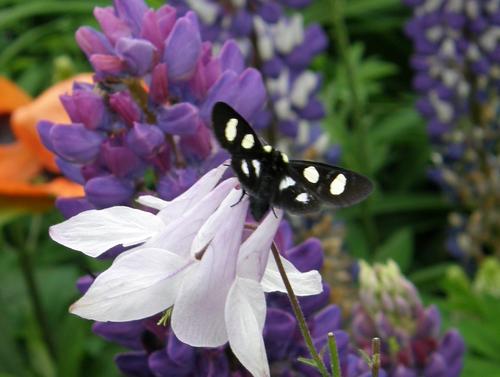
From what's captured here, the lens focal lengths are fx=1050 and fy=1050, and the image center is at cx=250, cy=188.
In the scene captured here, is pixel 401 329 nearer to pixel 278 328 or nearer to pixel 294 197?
pixel 278 328

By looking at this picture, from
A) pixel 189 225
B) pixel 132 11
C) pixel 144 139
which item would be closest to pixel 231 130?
pixel 189 225

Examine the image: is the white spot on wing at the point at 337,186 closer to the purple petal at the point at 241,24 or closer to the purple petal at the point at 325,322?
the purple petal at the point at 325,322

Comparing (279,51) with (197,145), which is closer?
(197,145)

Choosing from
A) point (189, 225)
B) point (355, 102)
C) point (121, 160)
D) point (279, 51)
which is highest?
point (279, 51)

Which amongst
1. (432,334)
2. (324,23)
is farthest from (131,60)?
(324,23)

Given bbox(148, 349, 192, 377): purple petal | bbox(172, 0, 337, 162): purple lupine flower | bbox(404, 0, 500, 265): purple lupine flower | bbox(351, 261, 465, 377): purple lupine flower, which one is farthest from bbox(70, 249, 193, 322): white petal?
bbox(404, 0, 500, 265): purple lupine flower

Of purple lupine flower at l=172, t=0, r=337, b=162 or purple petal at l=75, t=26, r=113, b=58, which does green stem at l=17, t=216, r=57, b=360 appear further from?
purple petal at l=75, t=26, r=113, b=58
